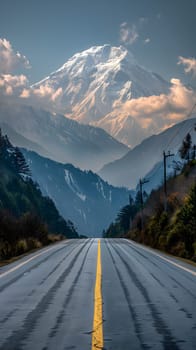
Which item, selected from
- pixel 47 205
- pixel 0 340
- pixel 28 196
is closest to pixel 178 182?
pixel 28 196

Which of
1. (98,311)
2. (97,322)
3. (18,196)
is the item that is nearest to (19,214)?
(18,196)

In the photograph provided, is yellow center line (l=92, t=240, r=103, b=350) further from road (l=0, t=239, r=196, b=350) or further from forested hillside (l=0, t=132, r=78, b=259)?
forested hillside (l=0, t=132, r=78, b=259)

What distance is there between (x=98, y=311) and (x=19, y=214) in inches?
3774

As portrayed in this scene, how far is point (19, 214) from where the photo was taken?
334 ft

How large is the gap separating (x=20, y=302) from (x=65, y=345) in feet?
10.9

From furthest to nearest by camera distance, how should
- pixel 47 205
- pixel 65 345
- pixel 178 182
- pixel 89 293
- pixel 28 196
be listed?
pixel 47 205 < pixel 28 196 < pixel 178 182 < pixel 89 293 < pixel 65 345

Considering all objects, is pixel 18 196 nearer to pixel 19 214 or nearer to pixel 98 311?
pixel 19 214

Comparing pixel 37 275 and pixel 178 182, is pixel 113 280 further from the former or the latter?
pixel 178 182

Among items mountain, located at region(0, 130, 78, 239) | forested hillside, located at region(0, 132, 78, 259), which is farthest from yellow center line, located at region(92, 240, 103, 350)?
mountain, located at region(0, 130, 78, 239)

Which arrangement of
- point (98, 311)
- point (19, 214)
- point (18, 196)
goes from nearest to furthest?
point (98, 311)
point (19, 214)
point (18, 196)

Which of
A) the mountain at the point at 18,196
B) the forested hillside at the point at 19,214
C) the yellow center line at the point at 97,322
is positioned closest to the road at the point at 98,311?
the yellow center line at the point at 97,322

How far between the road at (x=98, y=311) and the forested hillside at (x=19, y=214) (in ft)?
40.4

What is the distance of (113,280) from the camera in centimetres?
1209

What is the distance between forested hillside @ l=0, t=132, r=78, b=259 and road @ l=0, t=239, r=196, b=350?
485 inches
